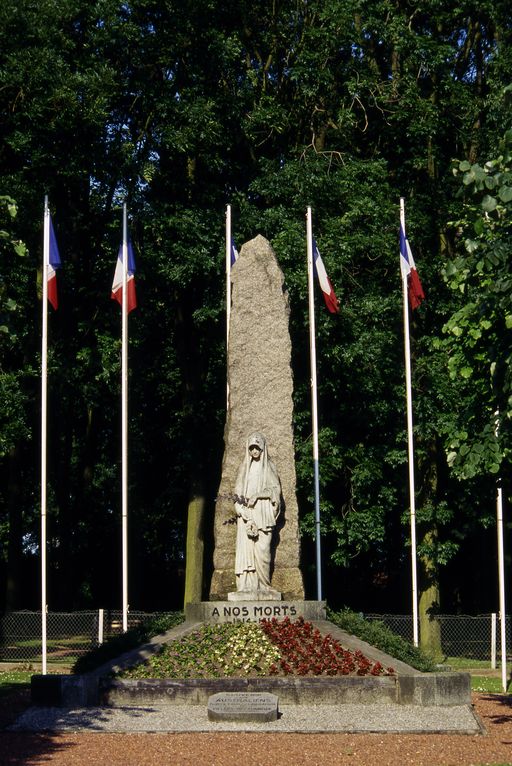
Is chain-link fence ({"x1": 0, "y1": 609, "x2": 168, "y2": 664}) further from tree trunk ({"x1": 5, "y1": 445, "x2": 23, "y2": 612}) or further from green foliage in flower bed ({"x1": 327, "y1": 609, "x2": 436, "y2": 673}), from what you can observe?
green foliage in flower bed ({"x1": 327, "y1": 609, "x2": 436, "y2": 673})

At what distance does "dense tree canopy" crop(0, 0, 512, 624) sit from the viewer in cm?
2978

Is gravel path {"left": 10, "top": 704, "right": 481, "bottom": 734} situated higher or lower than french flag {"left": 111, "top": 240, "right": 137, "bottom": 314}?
lower

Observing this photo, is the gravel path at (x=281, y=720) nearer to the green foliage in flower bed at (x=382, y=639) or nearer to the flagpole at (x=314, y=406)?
the green foliage in flower bed at (x=382, y=639)

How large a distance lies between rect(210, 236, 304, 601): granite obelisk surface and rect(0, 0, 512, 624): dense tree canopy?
6029mm

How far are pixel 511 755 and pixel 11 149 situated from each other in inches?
805

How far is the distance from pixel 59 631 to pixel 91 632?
745 mm

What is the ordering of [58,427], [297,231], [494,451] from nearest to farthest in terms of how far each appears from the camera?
1. [494,451]
2. [297,231]
3. [58,427]

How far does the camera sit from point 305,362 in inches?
1250

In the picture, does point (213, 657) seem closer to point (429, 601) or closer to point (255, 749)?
point (255, 749)

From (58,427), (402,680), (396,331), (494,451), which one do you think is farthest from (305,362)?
(494,451)

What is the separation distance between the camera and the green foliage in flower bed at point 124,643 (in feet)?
64.6

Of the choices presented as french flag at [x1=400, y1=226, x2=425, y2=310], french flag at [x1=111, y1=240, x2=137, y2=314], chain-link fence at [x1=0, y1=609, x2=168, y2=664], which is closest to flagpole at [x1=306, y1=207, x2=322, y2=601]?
french flag at [x1=400, y1=226, x2=425, y2=310]

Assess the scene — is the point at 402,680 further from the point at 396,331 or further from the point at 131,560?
the point at 131,560

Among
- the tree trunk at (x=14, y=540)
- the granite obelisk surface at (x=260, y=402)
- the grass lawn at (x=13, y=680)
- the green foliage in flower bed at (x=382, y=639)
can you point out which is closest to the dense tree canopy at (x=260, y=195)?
the tree trunk at (x=14, y=540)
